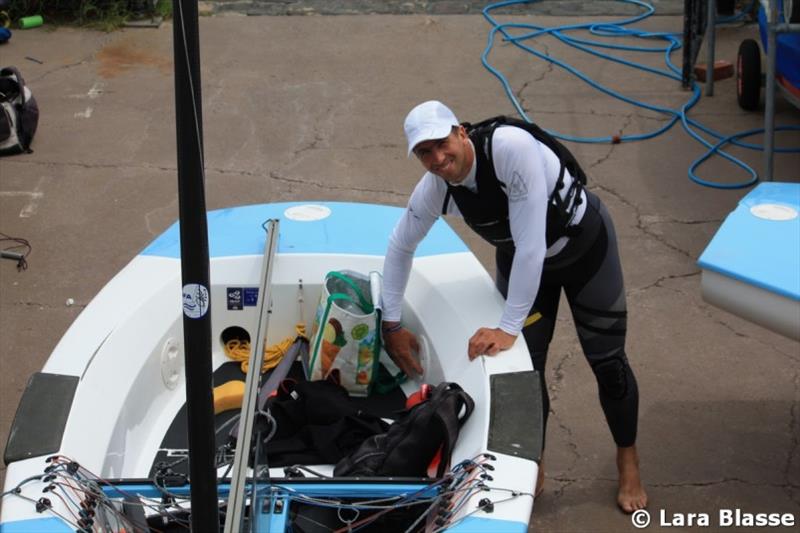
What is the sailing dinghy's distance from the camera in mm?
1913

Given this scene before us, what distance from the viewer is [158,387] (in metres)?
3.23

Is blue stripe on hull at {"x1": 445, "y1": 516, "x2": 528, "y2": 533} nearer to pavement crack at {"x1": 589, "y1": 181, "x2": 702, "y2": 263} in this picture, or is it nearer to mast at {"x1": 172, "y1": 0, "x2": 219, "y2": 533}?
mast at {"x1": 172, "y1": 0, "x2": 219, "y2": 533}

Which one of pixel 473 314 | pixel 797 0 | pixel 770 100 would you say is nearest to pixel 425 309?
pixel 473 314

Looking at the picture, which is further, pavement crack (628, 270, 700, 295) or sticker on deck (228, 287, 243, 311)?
pavement crack (628, 270, 700, 295)

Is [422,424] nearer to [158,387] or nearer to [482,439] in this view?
[482,439]

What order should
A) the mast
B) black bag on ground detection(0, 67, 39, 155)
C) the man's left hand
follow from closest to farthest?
the mast < the man's left hand < black bag on ground detection(0, 67, 39, 155)

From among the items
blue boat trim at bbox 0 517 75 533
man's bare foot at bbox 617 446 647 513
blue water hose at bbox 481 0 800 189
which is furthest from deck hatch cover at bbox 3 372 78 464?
blue water hose at bbox 481 0 800 189

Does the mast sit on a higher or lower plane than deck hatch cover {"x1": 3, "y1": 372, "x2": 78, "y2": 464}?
higher

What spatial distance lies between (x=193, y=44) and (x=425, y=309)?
5.74 feet

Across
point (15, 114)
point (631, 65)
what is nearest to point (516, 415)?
point (15, 114)

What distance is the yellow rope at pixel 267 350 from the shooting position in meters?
3.45

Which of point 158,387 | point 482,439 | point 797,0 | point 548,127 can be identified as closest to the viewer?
point 482,439

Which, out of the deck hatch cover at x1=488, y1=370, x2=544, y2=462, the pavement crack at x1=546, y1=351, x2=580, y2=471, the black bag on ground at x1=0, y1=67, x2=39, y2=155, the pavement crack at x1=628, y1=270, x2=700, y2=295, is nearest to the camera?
the deck hatch cover at x1=488, y1=370, x2=544, y2=462

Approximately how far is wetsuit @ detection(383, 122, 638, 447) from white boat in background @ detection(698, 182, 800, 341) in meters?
0.29
